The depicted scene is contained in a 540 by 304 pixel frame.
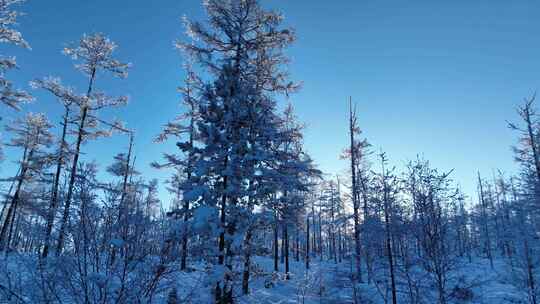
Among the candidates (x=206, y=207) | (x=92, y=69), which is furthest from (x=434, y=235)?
(x=92, y=69)

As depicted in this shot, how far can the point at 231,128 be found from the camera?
8789 millimetres

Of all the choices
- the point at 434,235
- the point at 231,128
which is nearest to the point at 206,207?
the point at 231,128

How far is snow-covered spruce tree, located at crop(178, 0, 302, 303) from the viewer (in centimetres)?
794

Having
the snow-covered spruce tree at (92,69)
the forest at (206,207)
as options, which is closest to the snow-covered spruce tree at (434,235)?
the forest at (206,207)

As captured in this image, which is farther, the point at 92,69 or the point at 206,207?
the point at 92,69

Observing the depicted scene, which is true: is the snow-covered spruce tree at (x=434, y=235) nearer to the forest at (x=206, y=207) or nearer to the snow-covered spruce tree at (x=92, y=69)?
the forest at (x=206, y=207)

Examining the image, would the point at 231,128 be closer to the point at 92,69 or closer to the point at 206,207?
the point at 206,207

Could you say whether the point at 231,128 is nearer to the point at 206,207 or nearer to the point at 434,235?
the point at 206,207

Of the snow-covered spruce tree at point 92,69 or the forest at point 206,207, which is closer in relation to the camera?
the forest at point 206,207

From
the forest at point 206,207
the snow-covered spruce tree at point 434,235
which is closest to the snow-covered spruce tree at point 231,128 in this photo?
the forest at point 206,207

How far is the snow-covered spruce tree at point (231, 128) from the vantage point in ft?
26.0

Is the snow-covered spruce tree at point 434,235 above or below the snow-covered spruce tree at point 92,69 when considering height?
below

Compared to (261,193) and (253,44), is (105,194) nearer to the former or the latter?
(261,193)

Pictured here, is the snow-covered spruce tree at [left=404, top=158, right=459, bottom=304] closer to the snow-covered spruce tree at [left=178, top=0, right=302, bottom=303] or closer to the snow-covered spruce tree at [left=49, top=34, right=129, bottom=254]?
the snow-covered spruce tree at [left=178, top=0, right=302, bottom=303]
